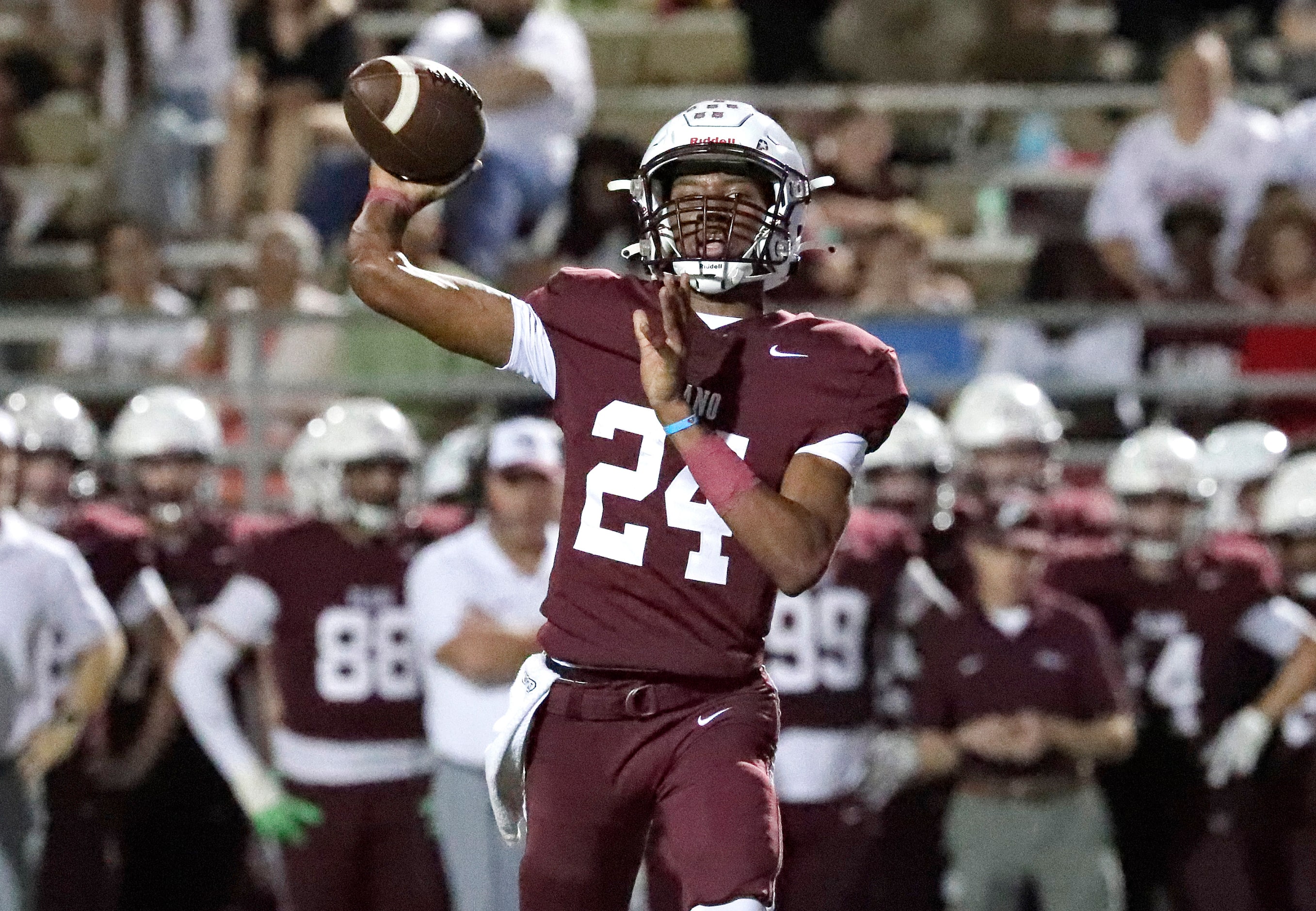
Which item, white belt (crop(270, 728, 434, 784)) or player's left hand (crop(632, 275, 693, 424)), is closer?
player's left hand (crop(632, 275, 693, 424))

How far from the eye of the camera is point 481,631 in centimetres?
602

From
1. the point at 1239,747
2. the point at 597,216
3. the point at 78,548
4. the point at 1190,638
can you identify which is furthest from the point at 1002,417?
the point at 78,548

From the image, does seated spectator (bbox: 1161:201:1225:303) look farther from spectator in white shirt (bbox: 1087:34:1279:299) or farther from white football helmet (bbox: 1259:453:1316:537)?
white football helmet (bbox: 1259:453:1316:537)

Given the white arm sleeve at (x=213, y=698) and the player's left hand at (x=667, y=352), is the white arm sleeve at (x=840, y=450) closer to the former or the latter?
the player's left hand at (x=667, y=352)

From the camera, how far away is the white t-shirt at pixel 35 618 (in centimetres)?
600

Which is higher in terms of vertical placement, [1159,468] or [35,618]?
[1159,468]

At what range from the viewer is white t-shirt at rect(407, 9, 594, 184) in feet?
27.0

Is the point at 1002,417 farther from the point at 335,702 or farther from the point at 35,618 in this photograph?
the point at 35,618

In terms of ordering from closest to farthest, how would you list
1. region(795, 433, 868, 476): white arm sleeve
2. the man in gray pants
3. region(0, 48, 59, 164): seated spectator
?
region(795, 433, 868, 476): white arm sleeve
the man in gray pants
region(0, 48, 59, 164): seated spectator

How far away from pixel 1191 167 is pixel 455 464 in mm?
3208

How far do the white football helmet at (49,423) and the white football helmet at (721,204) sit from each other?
3.36 meters

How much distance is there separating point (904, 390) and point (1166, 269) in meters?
4.83

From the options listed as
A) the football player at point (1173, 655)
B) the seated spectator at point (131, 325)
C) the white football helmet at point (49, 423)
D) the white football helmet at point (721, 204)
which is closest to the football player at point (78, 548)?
the white football helmet at point (49, 423)

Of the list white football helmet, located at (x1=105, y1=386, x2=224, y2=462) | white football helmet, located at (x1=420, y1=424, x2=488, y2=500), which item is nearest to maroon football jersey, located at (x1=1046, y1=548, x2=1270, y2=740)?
white football helmet, located at (x1=420, y1=424, x2=488, y2=500)
